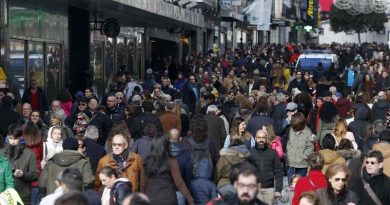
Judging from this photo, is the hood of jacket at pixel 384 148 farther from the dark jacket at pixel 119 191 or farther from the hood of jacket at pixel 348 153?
the dark jacket at pixel 119 191

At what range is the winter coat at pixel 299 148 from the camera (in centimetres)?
1529

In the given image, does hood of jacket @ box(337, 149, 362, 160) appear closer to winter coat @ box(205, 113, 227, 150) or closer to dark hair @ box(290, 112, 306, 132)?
dark hair @ box(290, 112, 306, 132)

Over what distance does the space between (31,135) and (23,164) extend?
1001mm

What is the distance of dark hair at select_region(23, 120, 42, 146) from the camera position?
42.6 ft

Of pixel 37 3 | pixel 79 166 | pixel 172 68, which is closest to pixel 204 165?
pixel 79 166

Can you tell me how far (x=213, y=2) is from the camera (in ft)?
173

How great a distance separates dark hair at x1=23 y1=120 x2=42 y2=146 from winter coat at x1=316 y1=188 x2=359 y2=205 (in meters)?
4.48

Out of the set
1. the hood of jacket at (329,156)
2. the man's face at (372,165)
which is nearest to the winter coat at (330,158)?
the hood of jacket at (329,156)

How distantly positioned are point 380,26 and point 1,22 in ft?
312

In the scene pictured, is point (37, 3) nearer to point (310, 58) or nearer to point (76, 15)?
point (76, 15)

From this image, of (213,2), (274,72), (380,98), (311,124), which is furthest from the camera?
(213,2)

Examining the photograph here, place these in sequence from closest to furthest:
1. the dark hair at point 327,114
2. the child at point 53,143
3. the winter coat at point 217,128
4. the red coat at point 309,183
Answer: the red coat at point 309,183 < the child at point 53,143 < the winter coat at point 217,128 < the dark hair at point 327,114

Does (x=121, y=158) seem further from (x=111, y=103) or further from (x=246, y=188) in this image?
(x=111, y=103)

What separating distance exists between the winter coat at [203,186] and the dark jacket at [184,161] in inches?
4.2
